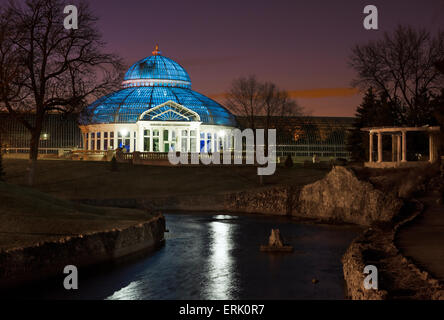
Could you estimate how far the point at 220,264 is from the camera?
20234 millimetres

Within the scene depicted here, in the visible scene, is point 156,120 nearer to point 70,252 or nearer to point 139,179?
point 139,179

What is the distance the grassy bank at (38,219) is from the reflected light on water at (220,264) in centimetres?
321

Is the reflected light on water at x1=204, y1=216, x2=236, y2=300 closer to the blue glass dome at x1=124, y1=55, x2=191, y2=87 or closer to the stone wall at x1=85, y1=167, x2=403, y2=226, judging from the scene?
the stone wall at x1=85, y1=167, x2=403, y2=226

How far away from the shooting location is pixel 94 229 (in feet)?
64.6

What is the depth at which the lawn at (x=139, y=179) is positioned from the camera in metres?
39.7

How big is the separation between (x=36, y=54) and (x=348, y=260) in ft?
90.0

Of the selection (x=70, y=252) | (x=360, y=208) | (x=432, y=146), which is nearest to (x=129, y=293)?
(x=70, y=252)

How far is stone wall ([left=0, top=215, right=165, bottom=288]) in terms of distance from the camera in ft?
50.7

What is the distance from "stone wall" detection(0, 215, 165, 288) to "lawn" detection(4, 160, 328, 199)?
1585 centimetres

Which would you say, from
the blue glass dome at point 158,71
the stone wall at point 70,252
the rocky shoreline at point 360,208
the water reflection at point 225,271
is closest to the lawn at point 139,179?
the rocky shoreline at point 360,208

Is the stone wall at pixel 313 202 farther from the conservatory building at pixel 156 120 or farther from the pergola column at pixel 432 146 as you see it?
the conservatory building at pixel 156 120

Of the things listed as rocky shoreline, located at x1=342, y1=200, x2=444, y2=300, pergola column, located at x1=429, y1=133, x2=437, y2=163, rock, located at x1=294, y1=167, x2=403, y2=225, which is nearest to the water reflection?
rocky shoreline, located at x1=342, y1=200, x2=444, y2=300

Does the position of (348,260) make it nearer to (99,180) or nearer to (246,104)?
(99,180)
